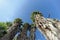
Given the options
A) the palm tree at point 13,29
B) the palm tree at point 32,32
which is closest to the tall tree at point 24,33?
the palm tree at point 32,32

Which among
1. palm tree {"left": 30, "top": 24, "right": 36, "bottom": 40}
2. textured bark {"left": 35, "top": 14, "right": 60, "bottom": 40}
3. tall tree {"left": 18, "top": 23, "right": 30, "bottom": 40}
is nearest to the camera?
textured bark {"left": 35, "top": 14, "right": 60, "bottom": 40}

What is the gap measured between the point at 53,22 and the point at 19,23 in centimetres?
1494

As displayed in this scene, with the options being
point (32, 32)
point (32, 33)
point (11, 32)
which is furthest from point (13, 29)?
point (32, 32)

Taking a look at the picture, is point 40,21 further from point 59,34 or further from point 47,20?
point 59,34

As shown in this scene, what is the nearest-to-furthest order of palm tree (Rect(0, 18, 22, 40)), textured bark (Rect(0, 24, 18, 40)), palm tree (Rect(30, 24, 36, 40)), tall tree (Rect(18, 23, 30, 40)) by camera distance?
textured bark (Rect(0, 24, 18, 40)) → palm tree (Rect(0, 18, 22, 40)) → tall tree (Rect(18, 23, 30, 40)) → palm tree (Rect(30, 24, 36, 40))

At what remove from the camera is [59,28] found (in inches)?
1393

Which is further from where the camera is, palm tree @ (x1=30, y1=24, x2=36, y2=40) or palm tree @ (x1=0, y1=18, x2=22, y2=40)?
palm tree @ (x1=30, y1=24, x2=36, y2=40)

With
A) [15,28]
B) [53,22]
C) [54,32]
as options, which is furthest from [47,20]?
[15,28]

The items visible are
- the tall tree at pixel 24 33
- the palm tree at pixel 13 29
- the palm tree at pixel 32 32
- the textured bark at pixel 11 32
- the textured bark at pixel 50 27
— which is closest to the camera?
the textured bark at pixel 50 27

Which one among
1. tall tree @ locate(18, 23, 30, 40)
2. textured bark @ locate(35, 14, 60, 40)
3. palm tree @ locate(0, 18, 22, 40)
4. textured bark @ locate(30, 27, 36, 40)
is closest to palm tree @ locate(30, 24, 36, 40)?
textured bark @ locate(30, 27, 36, 40)

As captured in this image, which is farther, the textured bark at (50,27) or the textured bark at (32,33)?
the textured bark at (32,33)

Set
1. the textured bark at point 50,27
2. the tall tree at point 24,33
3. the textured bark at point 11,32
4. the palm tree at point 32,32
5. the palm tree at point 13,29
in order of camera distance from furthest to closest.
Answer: the palm tree at point 32,32, the tall tree at point 24,33, the palm tree at point 13,29, the textured bark at point 11,32, the textured bark at point 50,27

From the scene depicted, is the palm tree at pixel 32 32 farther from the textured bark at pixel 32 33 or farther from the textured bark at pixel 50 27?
the textured bark at pixel 50 27

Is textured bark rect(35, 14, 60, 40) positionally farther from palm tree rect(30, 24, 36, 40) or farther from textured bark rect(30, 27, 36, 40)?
textured bark rect(30, 27, 36, 40)
